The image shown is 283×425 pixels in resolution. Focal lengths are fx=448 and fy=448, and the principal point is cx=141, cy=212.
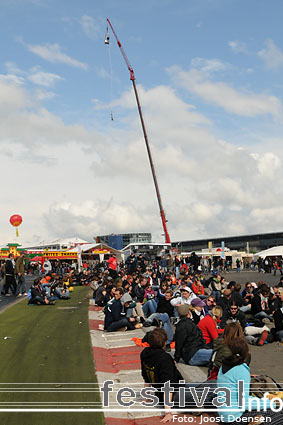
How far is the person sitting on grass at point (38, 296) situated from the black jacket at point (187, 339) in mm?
10966

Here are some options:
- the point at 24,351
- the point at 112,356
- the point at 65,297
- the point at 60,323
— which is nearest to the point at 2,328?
the point at 60,323

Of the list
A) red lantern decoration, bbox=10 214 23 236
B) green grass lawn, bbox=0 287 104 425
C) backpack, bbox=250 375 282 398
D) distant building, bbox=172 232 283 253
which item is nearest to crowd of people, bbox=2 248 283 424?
backpack, bbox=250 375 282 398

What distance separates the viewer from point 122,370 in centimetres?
868

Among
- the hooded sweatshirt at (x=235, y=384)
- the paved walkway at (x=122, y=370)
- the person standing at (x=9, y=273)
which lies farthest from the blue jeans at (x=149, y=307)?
the person standing at (x=9, y=273)

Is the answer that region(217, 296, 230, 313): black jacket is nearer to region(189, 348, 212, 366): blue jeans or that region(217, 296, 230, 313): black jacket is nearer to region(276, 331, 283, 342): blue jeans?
region(276, 331, 283, 342): blue jeans

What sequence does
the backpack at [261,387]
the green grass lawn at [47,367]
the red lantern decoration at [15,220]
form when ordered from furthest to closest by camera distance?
1. the red lantern decoration at [15,220]
2. the green grass lawn at [47,367]
3. the backpack at [261,387]

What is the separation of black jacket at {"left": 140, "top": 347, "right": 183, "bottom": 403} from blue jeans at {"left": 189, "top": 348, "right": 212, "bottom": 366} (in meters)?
2.10

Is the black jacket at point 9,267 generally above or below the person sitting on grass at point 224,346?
above

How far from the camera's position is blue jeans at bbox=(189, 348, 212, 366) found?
26.9 feet

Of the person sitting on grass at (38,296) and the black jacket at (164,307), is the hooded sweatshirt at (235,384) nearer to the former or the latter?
the black jacket at (164,307)

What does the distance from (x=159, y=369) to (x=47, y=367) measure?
354 cm

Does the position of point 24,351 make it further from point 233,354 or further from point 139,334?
point 233,354

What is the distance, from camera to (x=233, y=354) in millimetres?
5367

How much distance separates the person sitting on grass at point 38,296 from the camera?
59.7ft
